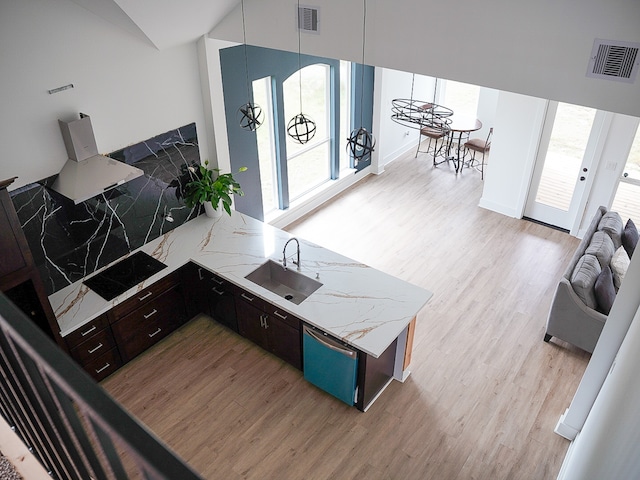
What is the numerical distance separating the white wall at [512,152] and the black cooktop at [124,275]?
5012 mm

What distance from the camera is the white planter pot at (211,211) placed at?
6.00 metres

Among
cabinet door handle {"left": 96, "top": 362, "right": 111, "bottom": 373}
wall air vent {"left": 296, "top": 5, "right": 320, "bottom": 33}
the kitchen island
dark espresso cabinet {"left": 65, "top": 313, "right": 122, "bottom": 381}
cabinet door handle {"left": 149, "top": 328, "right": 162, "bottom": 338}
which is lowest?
cabinet door handle {"left": 96, "top": 362, "right": 111, "bottom": 373}

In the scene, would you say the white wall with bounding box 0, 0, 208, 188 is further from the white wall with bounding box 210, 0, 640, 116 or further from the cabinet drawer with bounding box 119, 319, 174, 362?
the cabinet drawer with bounding box 119, 319, 174, 362

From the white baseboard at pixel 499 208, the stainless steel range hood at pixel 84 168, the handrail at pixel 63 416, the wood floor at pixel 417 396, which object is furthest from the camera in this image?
the white baseboard at pixel 499 208

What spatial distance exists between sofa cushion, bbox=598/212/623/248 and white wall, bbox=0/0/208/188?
4.99 m

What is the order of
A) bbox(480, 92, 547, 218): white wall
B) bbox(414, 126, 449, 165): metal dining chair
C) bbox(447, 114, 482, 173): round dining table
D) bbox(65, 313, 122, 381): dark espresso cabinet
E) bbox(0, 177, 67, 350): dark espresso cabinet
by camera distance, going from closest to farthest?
bbox(0, 177, 67, 350): dark espresso cabinet
bbox(65, 313, 122, 381): dark espresso cabinet
bbox(480, 92, 547, 218): white wall
bbox(447, 114, 482, 173): round dining table
bbox(414, 126, 449, 165): metal dining chair

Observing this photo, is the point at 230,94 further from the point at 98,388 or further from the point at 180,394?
the point at 98,388

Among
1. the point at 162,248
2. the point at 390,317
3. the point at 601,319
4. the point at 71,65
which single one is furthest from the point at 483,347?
the point at 71,65

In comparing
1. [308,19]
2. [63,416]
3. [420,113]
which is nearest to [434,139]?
[420,113]

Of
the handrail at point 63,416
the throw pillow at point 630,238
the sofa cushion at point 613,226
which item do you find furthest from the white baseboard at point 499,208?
the handrail at point 63,416

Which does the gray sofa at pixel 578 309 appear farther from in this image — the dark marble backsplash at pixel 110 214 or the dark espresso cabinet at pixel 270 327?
the dark marble backsplash at pixel 110 214

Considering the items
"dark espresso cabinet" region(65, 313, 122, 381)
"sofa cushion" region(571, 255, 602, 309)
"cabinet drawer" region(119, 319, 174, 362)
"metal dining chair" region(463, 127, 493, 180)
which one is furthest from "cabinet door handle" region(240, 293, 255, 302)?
"metal dining chair" region(463, 127, 493, 180)

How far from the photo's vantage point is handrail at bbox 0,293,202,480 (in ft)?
2.73

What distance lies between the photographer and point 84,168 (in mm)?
4512
